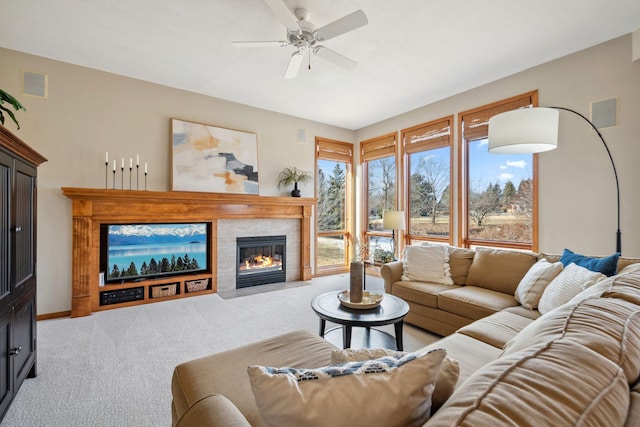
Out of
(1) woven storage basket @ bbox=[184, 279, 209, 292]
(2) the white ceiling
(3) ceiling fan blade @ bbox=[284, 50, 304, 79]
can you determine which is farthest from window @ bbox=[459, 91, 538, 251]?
(1) woven storage basket @ bbox=[184, 279, 209, 292]

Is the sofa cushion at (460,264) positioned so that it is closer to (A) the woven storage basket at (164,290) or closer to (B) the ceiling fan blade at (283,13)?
(B) the ceiling fan blade at (283,13)

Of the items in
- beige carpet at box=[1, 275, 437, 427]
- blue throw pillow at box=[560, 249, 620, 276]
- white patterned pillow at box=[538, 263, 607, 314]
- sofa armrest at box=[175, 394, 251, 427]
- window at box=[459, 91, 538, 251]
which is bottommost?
beige carpet at box=[1, 275, 437, 427]

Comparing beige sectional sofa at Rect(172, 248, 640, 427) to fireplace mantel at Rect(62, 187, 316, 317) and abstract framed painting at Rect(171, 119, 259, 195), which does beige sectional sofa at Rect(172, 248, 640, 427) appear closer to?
fireplace mantel at Rect(62, 187, 316, 317)

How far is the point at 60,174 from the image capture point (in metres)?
3.39

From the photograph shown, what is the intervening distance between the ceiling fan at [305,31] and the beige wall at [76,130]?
6.70 ft

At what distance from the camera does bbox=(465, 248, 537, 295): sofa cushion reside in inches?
108

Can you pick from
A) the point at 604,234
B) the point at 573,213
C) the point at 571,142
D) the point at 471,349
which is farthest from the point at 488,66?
the point at 471,349

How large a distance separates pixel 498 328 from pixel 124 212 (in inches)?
159

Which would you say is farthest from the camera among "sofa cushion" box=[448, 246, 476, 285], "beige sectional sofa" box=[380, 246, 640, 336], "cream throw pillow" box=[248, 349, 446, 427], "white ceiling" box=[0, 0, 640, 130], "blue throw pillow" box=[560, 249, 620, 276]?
"sofa cushion" box=[448, 246, 476, 285]

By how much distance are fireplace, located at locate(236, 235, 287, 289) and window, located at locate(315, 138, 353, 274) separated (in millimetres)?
810

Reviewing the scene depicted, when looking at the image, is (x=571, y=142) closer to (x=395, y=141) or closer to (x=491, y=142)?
(x=491, y=142)

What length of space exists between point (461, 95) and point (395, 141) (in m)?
1.27

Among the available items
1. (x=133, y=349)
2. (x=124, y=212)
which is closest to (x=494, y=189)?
(x=133, y=349)

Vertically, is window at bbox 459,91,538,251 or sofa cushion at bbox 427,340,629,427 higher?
window at bbox 459,91,538,251
